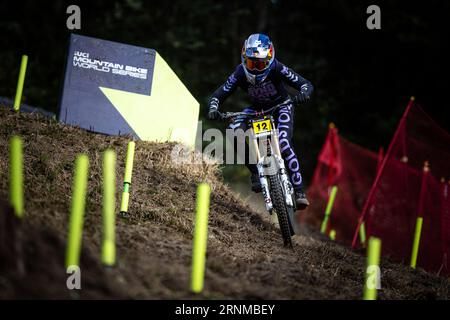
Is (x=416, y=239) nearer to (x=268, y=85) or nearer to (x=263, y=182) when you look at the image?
(x=263, y=182)

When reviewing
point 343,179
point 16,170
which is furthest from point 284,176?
point 343,179

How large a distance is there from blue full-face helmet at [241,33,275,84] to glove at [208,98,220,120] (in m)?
0.61

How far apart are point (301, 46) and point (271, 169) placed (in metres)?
17.5

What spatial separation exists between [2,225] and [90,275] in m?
0.81

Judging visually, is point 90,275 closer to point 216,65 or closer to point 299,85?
point 299,85

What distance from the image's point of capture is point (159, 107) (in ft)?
32.6

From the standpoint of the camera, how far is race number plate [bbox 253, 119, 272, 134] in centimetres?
747

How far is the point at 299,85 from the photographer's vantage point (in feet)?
26.5

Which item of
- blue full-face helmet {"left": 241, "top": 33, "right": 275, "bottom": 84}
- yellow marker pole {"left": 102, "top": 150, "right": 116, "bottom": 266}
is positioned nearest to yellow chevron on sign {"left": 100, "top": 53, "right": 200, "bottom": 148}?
blue full-face helmet {"left": 241, "top": 33, "right": 275, "bottom": 84}

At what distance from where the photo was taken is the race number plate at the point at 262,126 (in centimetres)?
747

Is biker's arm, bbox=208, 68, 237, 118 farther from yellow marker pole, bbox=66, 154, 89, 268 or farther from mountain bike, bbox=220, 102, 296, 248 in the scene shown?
yellow marker pole, bbox=66, 154, 89, 268

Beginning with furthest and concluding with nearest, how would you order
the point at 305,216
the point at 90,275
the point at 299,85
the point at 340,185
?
the point at 305,216
the point at 340,185
the point at 299,85
the point at 90,275

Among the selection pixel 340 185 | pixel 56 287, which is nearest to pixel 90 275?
pixel 56 287

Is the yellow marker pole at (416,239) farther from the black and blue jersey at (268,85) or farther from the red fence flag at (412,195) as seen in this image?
the black and blue jersey at (268,85)
